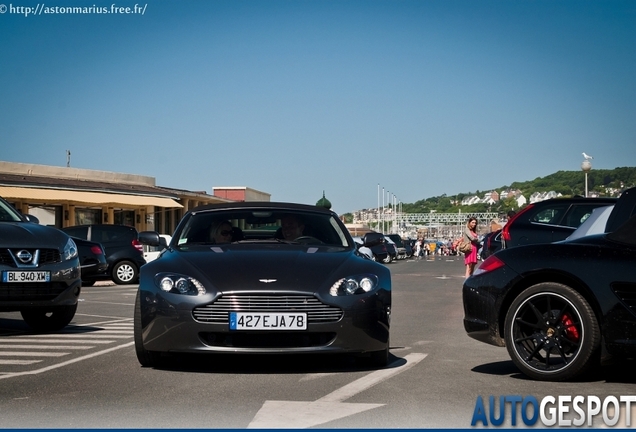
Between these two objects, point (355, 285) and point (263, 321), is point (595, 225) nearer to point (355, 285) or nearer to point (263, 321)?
point (355, 285)

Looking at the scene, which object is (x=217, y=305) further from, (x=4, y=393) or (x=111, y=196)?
(x=111, y=196)

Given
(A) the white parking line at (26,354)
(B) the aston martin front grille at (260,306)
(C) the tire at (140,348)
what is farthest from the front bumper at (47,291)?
(B) the aston martin front grille at (260,306)

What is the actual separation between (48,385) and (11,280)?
13.7 ft

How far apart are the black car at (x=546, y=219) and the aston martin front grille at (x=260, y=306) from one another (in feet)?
28.3

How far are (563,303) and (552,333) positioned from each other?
22 centimetres

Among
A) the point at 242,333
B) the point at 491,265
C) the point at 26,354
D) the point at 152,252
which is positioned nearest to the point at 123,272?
the point at 152,252

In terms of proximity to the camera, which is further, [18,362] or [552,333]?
[18,362]

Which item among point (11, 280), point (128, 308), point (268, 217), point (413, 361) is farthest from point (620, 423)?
point (128, 308)

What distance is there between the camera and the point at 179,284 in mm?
7824

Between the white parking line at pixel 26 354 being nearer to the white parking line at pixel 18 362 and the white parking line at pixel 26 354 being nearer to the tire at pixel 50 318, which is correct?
the white parking line at pixel 18 362

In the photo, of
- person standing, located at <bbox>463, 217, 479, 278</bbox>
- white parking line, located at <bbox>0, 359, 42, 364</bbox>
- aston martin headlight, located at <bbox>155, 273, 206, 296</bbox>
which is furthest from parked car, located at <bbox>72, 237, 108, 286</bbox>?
aston martin headlight, located at <bbox>155, 273, 206, 296</bbox>

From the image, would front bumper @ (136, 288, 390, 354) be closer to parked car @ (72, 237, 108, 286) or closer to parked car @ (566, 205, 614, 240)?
parked car @ (566, 205, 614, 240)

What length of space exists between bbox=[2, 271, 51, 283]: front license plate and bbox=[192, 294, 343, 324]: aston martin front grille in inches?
164

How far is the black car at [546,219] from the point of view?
15.9m
